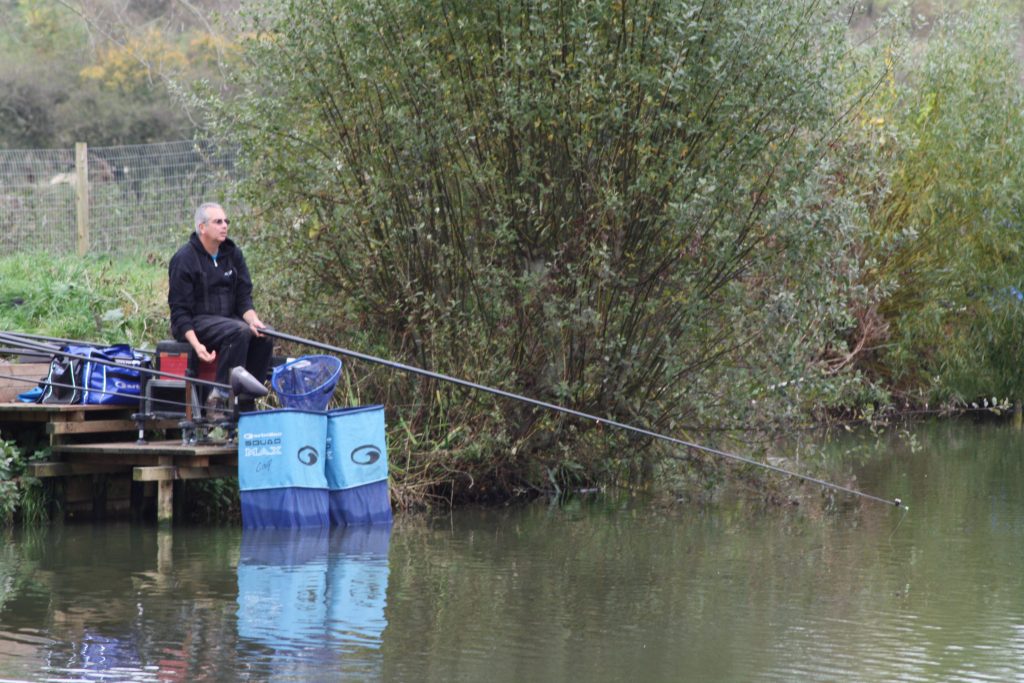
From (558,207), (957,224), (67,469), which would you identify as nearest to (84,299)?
(67,469)

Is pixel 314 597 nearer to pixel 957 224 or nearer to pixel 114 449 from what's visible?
pixel 114 449

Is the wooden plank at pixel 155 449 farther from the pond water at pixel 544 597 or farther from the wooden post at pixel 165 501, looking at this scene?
the pond water at pixel 544 597

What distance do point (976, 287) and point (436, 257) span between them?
9437 mm

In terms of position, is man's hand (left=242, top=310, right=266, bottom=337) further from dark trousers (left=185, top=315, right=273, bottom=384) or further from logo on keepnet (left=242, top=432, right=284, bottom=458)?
logo on keepnet (left=242, top=432, right=284, bottom=458)

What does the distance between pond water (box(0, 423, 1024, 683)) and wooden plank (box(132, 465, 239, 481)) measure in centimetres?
34

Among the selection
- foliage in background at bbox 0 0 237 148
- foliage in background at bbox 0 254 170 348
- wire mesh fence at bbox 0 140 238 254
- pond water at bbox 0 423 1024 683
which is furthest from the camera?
foliage in background at bbox 0 0 237 148

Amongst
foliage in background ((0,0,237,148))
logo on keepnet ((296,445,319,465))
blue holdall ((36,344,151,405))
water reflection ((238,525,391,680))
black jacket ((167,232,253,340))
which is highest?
foliage in background ((0,0,237,148))

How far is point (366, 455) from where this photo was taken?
9828 millimetres

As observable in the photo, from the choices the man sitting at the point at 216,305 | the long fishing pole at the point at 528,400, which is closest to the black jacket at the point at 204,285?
the man sitting at the point at 216,305

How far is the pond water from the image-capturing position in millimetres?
6254

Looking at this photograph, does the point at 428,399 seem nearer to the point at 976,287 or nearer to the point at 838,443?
the point at 838,443

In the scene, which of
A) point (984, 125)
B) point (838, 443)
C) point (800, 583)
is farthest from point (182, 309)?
point (984, 125)

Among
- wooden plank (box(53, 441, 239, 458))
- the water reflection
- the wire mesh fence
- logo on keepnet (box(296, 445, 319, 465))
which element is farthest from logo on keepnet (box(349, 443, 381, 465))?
the wire mesh fence

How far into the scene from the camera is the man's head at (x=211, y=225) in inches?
390
